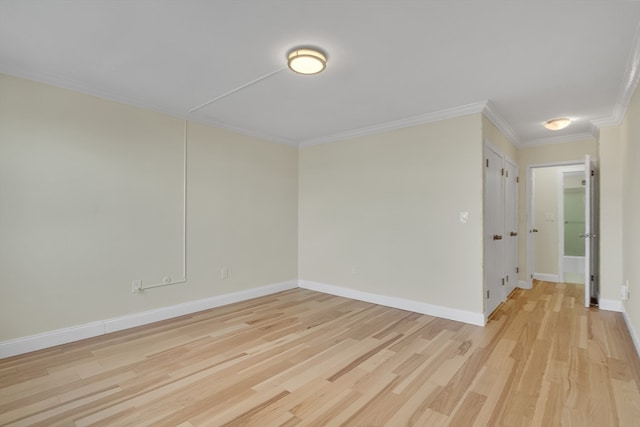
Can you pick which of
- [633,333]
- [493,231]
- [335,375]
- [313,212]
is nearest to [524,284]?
[493,231]

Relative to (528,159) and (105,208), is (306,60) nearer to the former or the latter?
(105,208)

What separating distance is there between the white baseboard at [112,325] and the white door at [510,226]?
3698mm

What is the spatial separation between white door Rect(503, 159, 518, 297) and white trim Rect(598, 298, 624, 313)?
1.02m

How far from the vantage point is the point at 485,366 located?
2422 millimetres

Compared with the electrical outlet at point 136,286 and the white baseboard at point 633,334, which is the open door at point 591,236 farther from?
the electrical outlet at point 136,286

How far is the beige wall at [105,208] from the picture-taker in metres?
2.59

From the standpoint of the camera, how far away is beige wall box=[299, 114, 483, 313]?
3453 millimetres

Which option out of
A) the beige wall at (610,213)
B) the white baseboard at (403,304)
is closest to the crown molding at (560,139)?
the beige wall at (610,213)

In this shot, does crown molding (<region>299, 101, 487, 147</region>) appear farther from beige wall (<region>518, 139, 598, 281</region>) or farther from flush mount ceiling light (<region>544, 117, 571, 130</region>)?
beige wall (<region>518, 139, 598, 281</region>)

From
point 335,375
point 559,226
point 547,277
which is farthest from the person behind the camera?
point 547,277

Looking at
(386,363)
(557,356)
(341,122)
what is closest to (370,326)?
(386,363)

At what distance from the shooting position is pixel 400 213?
13.1ft

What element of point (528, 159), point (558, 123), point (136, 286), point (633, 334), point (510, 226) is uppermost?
point (558, 123)

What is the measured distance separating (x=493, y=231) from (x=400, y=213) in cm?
116
